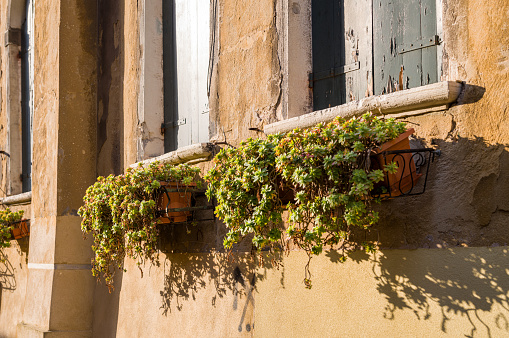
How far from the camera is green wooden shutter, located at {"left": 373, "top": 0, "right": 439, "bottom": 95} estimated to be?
10.2 ft

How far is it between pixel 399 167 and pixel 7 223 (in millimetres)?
5546

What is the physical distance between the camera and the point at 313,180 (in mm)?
2777

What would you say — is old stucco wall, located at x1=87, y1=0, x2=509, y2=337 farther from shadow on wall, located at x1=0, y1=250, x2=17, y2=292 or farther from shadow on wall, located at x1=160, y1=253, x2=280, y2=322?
shadow on wall, located at x1=0, y1=250, x2=17, y2=292

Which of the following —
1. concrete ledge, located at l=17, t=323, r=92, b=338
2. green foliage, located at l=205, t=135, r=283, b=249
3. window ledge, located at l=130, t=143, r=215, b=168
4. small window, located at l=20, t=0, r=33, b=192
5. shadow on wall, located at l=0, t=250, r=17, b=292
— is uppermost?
small window, located at l=20, t=0, r=33, b=192

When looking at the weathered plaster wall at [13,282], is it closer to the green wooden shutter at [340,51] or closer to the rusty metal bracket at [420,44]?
the green wooden shutter at [340,51]

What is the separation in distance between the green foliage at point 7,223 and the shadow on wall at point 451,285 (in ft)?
16.8

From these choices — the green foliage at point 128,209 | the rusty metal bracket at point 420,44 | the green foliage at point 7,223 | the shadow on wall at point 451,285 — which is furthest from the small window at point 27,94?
the shadow on wall at point 451,285

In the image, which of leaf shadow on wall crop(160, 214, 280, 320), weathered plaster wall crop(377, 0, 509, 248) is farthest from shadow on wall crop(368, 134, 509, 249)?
leaf shadow on wall crop(160, 214, 280, 320)

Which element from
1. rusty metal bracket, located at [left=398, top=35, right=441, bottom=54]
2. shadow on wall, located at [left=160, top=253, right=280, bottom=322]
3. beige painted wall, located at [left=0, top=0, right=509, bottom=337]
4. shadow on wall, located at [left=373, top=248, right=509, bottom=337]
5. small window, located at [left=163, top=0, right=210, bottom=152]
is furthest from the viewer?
small window, located at [left=163, top=0, right=210, bottom=152]

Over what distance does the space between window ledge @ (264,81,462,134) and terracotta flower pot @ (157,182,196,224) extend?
1.21 meters

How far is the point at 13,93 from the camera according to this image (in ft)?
27.1

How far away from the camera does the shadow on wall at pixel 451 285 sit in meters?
2.49

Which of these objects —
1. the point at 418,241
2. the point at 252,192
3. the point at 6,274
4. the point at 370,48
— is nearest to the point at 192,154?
the point at 252,192

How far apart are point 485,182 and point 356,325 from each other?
1.01m
